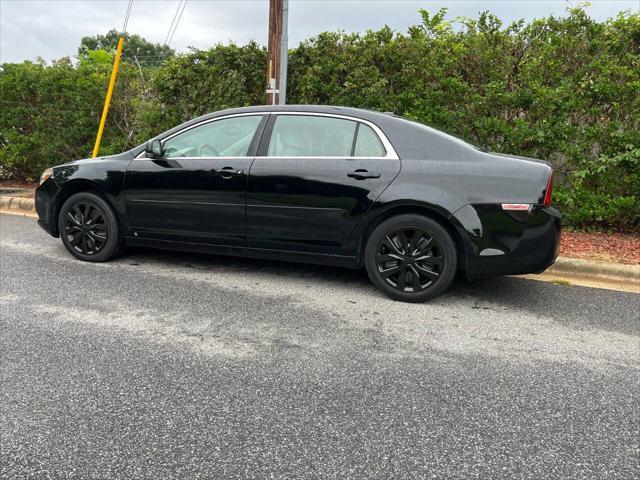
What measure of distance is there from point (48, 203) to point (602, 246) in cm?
588

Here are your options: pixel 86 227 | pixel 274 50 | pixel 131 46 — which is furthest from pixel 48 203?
pixel 131 46

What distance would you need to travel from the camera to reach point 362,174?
4.45 metres

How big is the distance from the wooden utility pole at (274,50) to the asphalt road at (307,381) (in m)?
3.39

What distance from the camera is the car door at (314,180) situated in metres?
4.46

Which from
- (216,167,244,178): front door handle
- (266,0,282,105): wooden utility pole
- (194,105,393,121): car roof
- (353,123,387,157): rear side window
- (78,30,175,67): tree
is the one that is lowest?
(216,167,244,178): front door handle

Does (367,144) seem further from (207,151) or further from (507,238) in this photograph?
(207,151)

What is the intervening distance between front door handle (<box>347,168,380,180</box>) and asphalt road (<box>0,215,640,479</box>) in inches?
39.2

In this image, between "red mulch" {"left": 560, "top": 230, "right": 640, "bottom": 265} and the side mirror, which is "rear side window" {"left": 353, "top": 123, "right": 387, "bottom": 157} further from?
"red mulch" {"left": 560, "top": 230, "right": 640, "bottom": 265}

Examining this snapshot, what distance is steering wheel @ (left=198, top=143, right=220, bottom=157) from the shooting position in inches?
194

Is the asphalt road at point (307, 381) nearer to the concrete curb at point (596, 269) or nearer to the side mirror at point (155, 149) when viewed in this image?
the concrete curb at point (596, 269)

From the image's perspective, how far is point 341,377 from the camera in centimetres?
304

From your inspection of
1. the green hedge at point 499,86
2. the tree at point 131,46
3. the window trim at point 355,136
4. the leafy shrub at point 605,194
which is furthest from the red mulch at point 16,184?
the tree at point 131,46

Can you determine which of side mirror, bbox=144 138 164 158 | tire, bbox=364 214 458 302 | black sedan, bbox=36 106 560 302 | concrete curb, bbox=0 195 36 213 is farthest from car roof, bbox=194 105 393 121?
concrete curb, bbox=0 195 36 213

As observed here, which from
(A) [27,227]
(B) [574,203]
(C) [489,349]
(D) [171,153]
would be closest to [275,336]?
(C) [489,349]
